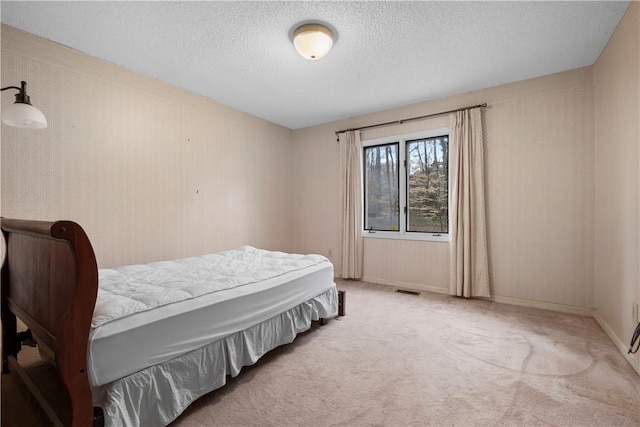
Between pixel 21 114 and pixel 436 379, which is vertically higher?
pixel 21 114

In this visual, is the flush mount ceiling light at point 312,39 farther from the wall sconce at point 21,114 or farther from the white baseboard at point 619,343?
the white baseboard at point 619,343

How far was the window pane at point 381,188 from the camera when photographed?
4.30 metres

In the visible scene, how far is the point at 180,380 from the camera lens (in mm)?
1530

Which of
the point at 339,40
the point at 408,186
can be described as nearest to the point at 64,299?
the point at 339,40

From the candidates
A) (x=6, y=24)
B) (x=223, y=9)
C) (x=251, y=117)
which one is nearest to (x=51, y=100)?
(x=6, y=24)

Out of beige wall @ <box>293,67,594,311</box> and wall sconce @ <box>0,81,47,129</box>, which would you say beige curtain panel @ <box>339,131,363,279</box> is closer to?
beige wall @ <box>293,67,594,311</box>

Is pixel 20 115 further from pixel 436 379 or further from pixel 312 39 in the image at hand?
pixel 436 379

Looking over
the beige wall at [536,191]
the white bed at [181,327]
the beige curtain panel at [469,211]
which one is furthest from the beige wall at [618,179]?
the white bed at [181,327]

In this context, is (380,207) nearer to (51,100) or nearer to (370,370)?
(370,370)

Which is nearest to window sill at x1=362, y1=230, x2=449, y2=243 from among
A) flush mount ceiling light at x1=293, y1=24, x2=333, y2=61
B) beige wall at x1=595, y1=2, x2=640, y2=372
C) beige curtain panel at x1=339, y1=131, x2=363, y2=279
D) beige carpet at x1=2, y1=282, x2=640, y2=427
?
beige curtain panel at x1=339, y1=131, x2=363, y2=279

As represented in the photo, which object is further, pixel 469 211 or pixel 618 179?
pixel 469 211

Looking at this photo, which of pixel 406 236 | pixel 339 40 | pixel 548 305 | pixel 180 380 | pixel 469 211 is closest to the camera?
pixel 180 380

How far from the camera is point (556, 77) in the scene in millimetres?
3100

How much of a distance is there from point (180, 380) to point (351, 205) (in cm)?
334
